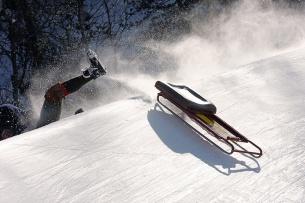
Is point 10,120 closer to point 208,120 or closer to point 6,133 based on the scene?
point 6,133

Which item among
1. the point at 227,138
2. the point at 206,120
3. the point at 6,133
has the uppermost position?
the point at 6,133

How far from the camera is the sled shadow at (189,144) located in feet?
11.1

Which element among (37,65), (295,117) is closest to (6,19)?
(37,65)

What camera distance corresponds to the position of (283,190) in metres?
3.04

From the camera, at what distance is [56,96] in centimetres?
517

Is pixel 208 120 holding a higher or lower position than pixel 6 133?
lower

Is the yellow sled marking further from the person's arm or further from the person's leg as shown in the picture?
the person's arm

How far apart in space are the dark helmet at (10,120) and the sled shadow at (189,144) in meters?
1.64

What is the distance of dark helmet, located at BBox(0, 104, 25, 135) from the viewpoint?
5.04 meters

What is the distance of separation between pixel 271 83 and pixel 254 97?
1.33 ft

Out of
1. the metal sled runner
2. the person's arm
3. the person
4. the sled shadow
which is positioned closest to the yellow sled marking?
the metal sled runner

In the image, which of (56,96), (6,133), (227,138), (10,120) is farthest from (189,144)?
(10,120)

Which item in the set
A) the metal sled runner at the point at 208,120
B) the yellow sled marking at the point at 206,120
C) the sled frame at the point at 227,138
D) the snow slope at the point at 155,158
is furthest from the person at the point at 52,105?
the yellow sled marking at the point at 206,120

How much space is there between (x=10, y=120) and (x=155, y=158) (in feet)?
7.39
